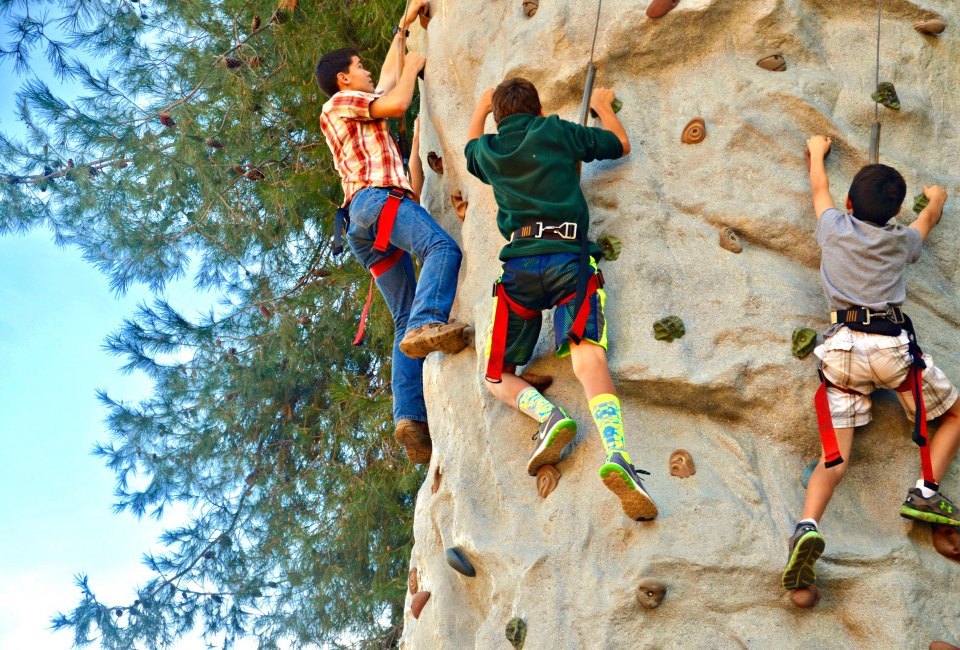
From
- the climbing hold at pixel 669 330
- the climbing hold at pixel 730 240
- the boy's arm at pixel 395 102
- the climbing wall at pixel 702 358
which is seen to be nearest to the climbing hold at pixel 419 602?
the climbing wall at pixel 702 358

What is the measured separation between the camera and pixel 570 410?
411 centimetres

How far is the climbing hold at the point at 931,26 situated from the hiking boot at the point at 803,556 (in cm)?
224

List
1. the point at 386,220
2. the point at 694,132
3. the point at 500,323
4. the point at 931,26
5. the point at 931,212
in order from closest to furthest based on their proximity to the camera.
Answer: the point at 500,323 < the point at 931,212 < the point at 694,132 < the point at 931,26 < the point at 386,220

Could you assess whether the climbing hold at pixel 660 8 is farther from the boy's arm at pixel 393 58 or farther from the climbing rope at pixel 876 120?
the boy's arm at pixel 393 58

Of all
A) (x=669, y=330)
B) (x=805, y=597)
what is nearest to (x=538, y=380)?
(x=669, y=330)

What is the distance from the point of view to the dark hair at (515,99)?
422cm

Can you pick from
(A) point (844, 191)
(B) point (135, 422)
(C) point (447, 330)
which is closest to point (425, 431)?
(C) point (447, 330)

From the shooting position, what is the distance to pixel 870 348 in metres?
3.79

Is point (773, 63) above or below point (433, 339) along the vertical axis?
above

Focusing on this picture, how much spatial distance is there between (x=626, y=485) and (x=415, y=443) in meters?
1.59

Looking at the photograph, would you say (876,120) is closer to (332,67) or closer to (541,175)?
(541,175)

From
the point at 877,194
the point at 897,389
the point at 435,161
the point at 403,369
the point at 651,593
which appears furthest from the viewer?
the point at 435,161

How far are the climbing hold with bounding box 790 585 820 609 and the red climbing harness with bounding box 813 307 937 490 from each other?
0.40 m

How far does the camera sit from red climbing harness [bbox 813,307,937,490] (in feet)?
12.3
